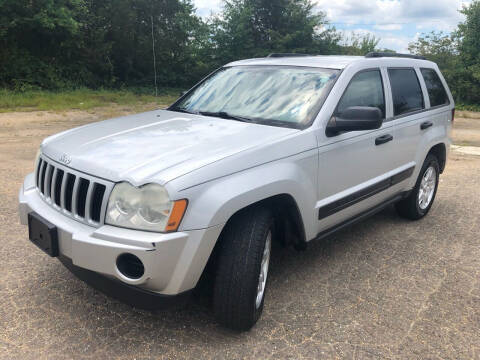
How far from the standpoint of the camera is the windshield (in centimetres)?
322

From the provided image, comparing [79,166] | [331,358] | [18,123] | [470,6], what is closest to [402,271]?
[331,358]

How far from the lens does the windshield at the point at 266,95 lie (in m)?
3.22

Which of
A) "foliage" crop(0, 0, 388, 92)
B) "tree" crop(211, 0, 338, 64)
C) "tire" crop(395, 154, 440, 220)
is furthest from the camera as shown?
"tree" crop(211, 0, 338, 64)

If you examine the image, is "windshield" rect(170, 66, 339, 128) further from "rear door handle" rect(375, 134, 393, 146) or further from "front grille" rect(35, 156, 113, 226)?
"front grille" rect(35, 156, 113, 226)

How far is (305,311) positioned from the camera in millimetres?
3006

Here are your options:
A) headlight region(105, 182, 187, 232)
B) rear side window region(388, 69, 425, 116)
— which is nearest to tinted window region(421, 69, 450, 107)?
rear side window region(388, 69, 425, 116)

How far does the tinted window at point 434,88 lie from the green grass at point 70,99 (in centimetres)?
1225

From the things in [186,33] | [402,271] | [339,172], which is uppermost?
[186,33]

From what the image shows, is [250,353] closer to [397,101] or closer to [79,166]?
[79,166]

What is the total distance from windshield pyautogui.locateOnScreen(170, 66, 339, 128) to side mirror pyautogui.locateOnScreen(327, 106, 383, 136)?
0.55 feet

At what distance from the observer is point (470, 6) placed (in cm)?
1978

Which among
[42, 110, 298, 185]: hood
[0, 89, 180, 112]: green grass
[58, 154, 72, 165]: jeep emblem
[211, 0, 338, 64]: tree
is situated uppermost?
Answer: [211, 0, 338, 64]: tree

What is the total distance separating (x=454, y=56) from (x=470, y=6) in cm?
251

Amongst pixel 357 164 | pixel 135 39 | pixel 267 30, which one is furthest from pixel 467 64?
pixel 357 164
